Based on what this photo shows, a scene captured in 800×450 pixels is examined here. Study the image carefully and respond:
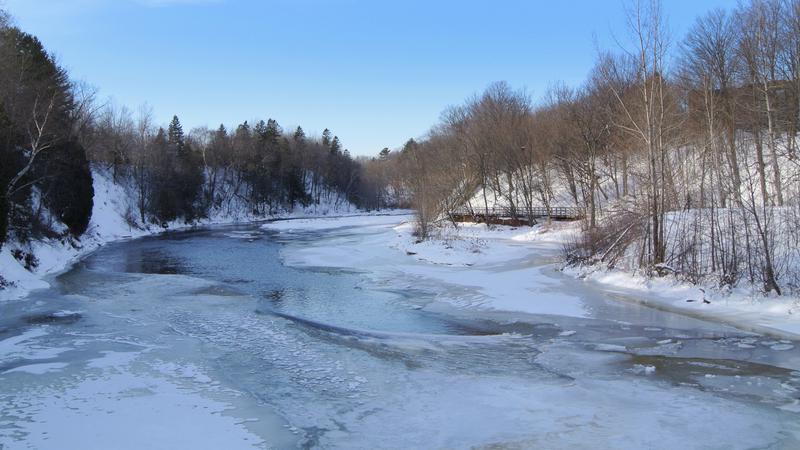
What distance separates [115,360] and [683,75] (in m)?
38.3

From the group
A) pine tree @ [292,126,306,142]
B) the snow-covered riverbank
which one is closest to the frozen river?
the snow-covered riverbank

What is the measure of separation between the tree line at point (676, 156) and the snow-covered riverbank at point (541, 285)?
2.43 ft

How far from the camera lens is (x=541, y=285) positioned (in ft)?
58.6

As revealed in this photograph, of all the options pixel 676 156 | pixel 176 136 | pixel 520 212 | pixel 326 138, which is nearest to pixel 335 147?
pixel 326 138

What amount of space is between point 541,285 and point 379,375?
33.3ft

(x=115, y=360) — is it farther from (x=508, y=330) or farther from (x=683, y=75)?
(x=683, y=75)

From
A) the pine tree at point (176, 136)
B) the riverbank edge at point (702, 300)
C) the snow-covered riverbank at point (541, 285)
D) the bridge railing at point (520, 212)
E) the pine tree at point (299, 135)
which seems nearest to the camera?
the riverbank edge at point (702, 300)

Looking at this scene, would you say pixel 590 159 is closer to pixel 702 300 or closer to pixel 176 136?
pixel 702 300

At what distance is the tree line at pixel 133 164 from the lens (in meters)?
25.5

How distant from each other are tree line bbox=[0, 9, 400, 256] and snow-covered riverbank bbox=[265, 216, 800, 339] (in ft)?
43.0

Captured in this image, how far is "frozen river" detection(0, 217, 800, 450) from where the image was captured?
6.50 m

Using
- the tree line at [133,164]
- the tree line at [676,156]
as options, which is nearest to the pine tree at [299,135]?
the tree line at [133,164]

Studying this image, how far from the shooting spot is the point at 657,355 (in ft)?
32.7

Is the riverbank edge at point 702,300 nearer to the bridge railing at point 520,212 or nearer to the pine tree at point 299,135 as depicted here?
the bridge railing at point 520,212
